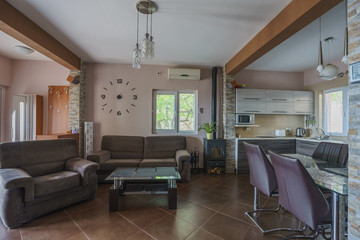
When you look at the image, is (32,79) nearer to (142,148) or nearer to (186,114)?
(142,148)

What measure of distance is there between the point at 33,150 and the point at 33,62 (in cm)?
281

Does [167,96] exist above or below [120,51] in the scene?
below

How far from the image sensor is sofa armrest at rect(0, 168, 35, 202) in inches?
73.0

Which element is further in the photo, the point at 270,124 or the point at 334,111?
the point at 270,124

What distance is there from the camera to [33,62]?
4.11 meters

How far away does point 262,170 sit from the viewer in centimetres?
196

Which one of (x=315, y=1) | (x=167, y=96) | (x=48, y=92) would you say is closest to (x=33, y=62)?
(x=48, y=92)

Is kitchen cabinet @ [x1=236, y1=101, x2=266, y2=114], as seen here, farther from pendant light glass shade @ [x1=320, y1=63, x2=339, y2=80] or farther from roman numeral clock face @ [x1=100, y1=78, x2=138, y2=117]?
roman numeral clock face @ [x1=100, y1=78, x2=138, y2=117]

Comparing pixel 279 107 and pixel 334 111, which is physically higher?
pixel 279 107

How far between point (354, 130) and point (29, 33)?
13.0 feet

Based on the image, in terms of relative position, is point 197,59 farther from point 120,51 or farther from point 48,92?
point 48,92

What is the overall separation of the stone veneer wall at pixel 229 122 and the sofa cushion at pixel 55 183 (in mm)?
3283

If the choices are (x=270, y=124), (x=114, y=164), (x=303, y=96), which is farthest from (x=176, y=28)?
(x=303, y=96)

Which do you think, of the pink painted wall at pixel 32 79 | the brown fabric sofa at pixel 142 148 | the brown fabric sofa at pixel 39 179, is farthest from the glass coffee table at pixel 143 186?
the pink painted wall at pixel 32 79
